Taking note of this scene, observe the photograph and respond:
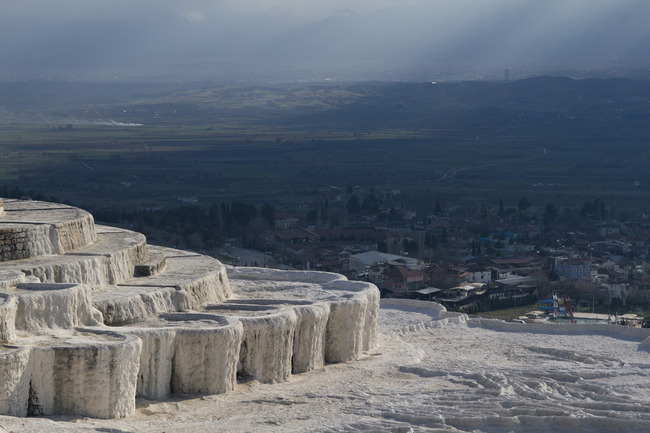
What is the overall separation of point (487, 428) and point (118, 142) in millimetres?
103691

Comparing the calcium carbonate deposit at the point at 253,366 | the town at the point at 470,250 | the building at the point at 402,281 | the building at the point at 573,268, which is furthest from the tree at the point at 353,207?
the calcium carbonate deposit at the point at 253,366

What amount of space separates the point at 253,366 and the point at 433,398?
10.9 feet

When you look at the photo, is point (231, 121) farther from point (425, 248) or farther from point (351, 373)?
point (351, 373)

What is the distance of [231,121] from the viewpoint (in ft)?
521

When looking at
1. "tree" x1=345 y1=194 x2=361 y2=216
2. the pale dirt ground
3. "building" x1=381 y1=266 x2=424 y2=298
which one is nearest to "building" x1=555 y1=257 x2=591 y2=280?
"building" x1=381 y1=266 x2=424 y2=298

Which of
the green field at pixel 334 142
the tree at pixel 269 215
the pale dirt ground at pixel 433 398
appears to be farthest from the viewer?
the green field at pixel 334 142

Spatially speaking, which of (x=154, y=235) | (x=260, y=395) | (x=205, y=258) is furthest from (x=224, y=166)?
(x=260, y=395)

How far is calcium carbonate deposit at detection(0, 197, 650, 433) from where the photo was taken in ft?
66.0

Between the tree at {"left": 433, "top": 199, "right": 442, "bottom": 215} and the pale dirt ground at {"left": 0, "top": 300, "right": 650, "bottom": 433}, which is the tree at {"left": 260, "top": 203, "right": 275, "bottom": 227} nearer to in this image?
the tree at {"left": 433, "top": 199, "right": 442, "bottom": 215}

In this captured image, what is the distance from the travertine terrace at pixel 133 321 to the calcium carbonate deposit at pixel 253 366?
0.03 metres

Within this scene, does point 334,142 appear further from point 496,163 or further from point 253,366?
point 253,366

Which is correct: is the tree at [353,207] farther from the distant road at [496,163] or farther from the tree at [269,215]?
the distant road at [496,163]

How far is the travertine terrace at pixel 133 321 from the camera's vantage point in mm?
20047

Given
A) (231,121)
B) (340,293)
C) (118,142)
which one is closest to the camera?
(340,293)
